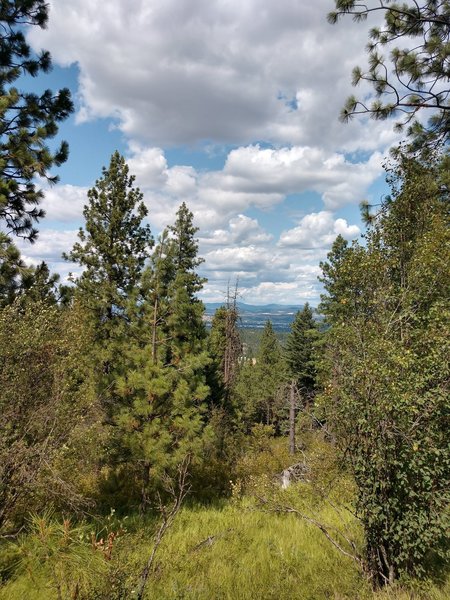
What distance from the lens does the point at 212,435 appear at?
37.7ft

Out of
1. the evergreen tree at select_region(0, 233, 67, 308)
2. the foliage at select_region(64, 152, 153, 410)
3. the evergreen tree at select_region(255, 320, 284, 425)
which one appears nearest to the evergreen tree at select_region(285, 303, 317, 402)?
the evergreen tree at select_region(255, 320, 284, 425)

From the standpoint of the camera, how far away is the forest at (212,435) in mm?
5355

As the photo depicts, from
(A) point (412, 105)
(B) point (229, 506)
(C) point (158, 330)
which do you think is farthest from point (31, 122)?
(B) point (229, 506)

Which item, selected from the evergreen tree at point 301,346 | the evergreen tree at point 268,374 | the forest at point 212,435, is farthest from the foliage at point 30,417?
the evergreen tree at point 301,346

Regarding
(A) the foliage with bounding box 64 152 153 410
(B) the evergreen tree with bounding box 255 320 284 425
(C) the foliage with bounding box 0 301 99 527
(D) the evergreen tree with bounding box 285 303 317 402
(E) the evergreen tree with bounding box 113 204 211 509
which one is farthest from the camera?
(B) the evergreen tree with bounding box 255 320 284 425

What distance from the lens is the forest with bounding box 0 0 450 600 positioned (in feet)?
17.6

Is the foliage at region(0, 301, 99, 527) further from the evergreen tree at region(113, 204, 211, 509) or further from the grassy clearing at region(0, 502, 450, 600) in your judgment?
the evergreen tree at region(113, 204, 211, 509)

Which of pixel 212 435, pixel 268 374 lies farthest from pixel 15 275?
pixel 268 374

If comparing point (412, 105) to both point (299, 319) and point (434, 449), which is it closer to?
point (434, 449)

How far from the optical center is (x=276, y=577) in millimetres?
6383

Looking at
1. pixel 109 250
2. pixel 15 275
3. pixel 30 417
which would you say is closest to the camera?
pixel 30 417

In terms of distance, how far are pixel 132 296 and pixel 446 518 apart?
951cm

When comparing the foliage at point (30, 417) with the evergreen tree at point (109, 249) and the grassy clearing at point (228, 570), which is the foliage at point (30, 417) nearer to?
the grassy clearing at point (228, 570)

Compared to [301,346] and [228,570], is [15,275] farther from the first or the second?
[301,346]
